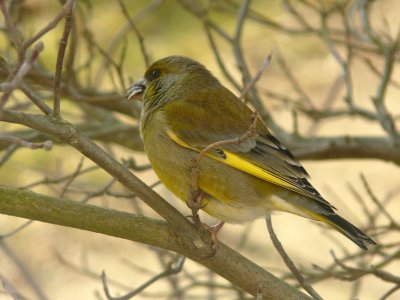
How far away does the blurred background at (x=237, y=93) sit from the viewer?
19.6ft

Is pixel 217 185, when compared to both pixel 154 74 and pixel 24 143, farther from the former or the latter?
pixel 24 143

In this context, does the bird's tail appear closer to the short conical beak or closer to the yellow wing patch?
the yellow wing patch

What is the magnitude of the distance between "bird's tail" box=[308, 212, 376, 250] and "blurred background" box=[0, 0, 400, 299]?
108cm

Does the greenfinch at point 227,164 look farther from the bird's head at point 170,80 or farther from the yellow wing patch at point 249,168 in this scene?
the bird's head at point 170,80

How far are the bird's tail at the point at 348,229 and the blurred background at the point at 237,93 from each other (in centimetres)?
108

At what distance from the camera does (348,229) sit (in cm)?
432

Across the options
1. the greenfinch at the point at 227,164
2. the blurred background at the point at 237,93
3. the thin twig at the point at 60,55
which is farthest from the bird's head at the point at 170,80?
the thin twig at the point at 60,55

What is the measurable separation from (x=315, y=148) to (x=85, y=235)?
418 centimetres

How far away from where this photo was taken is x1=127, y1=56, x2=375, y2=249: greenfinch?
4539 millimetres

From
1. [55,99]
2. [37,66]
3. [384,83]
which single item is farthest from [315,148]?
[55,99]

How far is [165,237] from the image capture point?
3.93m

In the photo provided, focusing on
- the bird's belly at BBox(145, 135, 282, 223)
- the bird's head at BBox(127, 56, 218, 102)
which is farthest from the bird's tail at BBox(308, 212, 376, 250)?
the bird's head at BBox(127, 56, 218, 102)

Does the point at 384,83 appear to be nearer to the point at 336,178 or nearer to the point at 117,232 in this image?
the point at 117,232

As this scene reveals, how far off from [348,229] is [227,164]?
772mm
